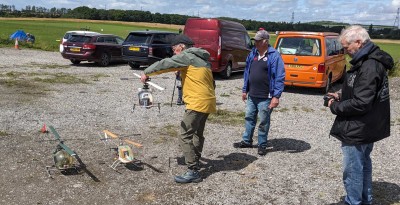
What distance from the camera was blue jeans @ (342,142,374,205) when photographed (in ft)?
12.7

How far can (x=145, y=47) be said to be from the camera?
16734mm

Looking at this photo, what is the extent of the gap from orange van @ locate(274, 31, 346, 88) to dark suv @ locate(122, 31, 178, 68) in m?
5.80

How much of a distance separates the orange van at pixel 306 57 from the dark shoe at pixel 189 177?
8.25 meters

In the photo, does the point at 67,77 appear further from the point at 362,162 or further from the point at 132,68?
the point at 362,162

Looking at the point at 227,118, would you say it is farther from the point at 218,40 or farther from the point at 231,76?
the point at 231,76

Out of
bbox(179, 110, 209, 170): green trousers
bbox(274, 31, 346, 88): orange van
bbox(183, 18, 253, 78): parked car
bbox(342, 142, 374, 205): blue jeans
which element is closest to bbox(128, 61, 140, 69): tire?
bbox(183, 18, 253, 78): parked car

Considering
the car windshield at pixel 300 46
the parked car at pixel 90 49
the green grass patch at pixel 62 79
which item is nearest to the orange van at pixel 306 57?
the car windshield at pixel 300 46

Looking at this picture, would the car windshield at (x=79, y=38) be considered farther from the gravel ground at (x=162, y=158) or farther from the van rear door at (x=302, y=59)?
the van rear door at (x=302, y=59)

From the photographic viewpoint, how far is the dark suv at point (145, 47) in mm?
16703

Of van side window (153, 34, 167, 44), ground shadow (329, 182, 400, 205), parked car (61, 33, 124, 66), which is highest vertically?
van side window (153, 34, 167, 44)

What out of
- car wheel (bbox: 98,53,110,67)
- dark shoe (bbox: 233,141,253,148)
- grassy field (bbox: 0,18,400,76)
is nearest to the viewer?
dark shoe (bbox: 233,141,253,148)

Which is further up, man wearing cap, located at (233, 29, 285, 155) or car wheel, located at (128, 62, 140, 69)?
man wearing cap, located at (233, 29, 285, 155)

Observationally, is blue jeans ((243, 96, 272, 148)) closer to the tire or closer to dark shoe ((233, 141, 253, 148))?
dark shoe ((233, 141, 253, 148))

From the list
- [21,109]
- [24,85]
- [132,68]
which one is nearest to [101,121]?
[21,109]
